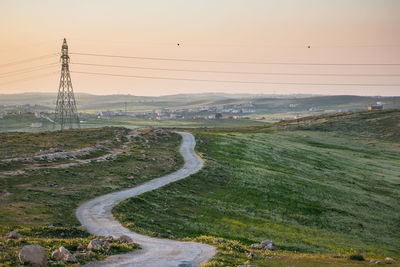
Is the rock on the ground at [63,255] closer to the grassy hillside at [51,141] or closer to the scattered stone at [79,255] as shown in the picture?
the scattered stone at [79,255]

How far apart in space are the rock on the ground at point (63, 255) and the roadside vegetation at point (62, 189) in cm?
78

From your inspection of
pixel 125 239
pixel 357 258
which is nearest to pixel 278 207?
pixel 357 258

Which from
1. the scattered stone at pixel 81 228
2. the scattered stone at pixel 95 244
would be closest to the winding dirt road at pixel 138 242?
the scattered stone at pixel 81 228

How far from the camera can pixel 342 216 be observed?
65.1 m

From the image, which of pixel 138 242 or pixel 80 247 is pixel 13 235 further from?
pixel 138 242

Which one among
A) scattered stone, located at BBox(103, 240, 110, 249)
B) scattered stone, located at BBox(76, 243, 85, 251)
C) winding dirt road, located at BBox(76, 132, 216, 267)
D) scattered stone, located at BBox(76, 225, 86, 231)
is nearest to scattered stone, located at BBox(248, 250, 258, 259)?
winding dirt road, located at BBox(76, 132, 216, 267)

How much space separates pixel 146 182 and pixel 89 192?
12537 millimetres

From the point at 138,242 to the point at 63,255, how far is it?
30.0 feet

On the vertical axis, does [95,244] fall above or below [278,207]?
above

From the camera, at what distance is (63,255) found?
84.8 feet

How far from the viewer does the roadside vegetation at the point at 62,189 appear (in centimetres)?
3038

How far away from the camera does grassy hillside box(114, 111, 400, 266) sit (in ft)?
141

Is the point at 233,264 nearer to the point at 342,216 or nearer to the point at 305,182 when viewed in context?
the point at 342,216

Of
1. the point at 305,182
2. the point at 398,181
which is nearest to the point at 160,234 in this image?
the point at 305,182
